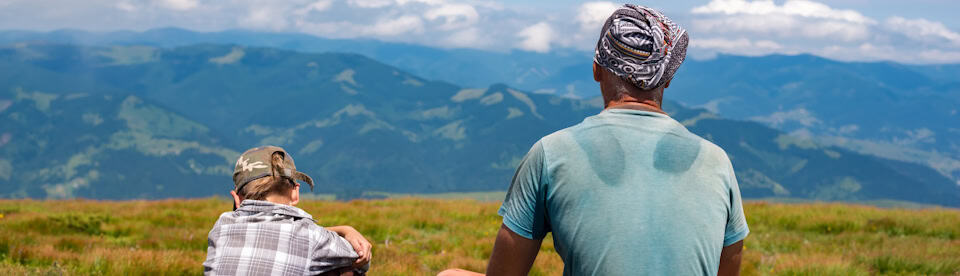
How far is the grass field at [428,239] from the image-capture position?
6.97 meters

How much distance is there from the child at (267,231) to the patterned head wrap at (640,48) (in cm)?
198

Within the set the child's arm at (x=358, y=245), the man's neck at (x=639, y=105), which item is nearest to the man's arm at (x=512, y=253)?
the man's neck at (x=639, y=105)

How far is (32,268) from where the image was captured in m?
6.50

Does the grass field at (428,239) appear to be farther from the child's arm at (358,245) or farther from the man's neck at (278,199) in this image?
the man's neck at (278,199)

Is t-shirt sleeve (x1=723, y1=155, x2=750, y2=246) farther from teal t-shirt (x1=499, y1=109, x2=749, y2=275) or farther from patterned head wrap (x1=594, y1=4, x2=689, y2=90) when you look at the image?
patterned head wrap (x1=594, y1=4, x2=689, y2=90)

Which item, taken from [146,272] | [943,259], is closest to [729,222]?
[146,272]

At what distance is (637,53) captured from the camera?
2.48 metres

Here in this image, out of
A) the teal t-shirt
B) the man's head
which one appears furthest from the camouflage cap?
the man's head

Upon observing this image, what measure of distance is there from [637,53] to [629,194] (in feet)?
1.94

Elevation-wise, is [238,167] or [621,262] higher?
[238,167]

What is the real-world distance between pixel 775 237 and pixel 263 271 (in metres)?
8.87

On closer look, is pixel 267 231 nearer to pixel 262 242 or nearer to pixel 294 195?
pixel 262 242

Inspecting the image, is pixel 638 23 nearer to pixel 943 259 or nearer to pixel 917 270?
pixel 917 270

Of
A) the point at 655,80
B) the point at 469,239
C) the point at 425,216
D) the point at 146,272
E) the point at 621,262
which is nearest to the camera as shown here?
the point at 621,262
